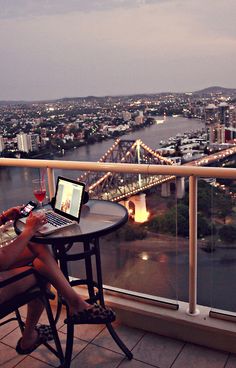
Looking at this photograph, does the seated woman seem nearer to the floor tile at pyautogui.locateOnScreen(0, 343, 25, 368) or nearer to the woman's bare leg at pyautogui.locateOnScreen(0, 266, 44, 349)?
the woman's bare leg at pyautogui.locateOnScreen(0, 266, 44, 349)

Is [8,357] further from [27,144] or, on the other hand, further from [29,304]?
[27,144]

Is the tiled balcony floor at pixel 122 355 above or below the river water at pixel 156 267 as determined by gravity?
below

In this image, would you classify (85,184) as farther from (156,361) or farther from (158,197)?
(156,361)

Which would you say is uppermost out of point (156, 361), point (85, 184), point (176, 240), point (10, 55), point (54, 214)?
point (10, 55)

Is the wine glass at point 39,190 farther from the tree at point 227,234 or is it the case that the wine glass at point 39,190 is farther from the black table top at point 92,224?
the tree at point 227,234

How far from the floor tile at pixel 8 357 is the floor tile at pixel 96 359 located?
0.35 metres

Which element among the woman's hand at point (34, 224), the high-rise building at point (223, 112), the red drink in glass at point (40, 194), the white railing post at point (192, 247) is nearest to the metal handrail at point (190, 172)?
the white railing post at point (192, 247)

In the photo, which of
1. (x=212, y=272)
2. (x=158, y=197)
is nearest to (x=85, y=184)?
(x=158, y=197)

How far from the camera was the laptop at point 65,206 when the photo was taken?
191 cm

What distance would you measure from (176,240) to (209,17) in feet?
43.6

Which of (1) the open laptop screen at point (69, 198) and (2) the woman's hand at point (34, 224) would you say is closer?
(2) the woman's hand at point (34, 224)

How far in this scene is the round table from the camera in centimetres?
179

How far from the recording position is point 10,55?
1512 centimetres

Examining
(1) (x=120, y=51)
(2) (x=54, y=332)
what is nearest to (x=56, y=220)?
(2) (x=54, y=332)
